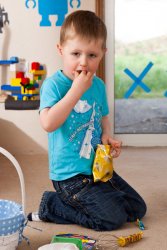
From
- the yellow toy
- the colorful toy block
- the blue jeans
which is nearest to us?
the yellow toy

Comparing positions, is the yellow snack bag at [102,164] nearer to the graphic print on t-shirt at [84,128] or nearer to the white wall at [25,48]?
the graphic print on t-shirt at [84,128]

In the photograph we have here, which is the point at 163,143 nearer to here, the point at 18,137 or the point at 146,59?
the point at 146,59

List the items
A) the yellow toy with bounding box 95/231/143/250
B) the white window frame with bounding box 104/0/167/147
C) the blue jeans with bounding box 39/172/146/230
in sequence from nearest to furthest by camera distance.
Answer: the yellow toy with bounding box 95/231/143/250, the blue jeans with bounding box 39/172/146/230, the white window frame with bounding box 104/0/167/147

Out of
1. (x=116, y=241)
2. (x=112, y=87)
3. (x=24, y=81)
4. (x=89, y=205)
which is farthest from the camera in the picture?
(x=112, y=87)

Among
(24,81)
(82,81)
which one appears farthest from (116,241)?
(24,81)

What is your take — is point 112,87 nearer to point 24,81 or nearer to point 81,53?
point 24,81

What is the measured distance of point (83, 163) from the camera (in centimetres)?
153

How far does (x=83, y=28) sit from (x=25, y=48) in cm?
123

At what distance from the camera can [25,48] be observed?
8.66 ft

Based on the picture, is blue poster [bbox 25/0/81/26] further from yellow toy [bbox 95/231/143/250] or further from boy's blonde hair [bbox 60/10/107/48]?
yellow toy [bbox 95/231/143/250]

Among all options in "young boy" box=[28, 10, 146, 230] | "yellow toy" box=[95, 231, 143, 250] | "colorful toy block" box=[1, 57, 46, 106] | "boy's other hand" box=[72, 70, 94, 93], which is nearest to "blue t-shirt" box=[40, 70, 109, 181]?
"young boy" box=[28, 10, 146, 230]

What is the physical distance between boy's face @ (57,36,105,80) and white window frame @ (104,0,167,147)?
1.32 metres

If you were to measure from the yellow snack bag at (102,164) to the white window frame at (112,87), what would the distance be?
129 centimetres

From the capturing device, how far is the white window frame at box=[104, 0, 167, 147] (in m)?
2.76
